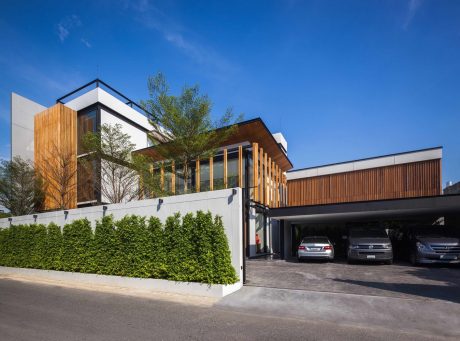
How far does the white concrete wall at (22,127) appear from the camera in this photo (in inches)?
973

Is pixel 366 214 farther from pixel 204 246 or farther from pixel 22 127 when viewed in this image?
pixel 22 127

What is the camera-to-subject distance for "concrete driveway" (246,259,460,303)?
313 inches

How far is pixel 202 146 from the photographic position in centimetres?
1471

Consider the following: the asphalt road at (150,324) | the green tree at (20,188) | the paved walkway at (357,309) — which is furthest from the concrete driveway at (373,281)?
the green tree at (20,188)

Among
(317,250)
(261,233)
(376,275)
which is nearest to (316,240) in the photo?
(317,250)

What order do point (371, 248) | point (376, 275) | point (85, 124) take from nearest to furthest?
1. point (376, 275)
2. point (371, 248)
3. point (85, 124)

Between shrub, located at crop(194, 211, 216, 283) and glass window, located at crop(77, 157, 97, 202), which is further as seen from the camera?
glass window, located at crop(77, 157, 97, 202)

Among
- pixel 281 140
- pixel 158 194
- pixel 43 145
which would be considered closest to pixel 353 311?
pixel 158 194

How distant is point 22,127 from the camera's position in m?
25.2

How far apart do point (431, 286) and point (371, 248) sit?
15.0 ft

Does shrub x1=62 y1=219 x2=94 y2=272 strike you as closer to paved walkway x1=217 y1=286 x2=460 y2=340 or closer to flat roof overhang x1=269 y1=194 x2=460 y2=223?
paved walkway x1=217 y1=286 x2=460 y2=340

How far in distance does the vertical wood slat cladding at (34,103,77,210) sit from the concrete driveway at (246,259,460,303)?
48.1 feet

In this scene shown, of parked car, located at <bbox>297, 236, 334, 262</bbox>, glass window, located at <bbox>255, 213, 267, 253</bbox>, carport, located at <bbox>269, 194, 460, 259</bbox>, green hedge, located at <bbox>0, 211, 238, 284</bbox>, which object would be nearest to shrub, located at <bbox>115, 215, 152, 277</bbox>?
green hedge, located at <bbox>0, 211, 238, 284</bbox>

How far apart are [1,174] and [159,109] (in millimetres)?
15774
